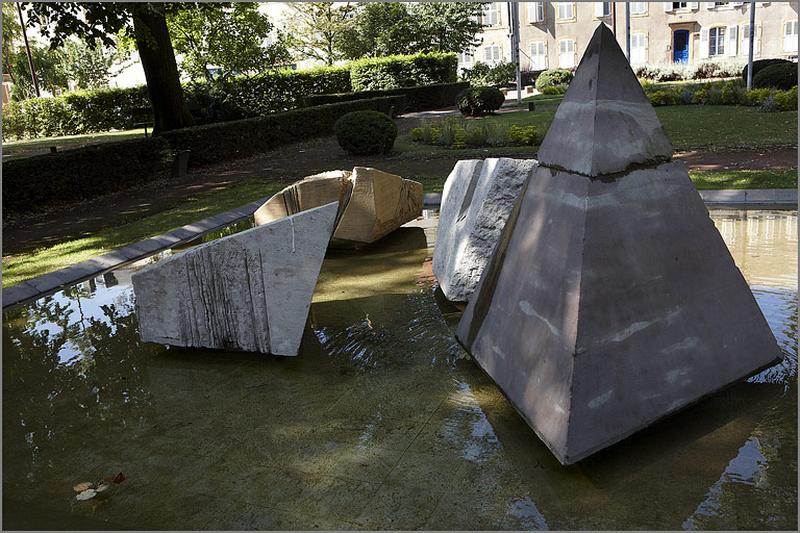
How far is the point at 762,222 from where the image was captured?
713 centimetres

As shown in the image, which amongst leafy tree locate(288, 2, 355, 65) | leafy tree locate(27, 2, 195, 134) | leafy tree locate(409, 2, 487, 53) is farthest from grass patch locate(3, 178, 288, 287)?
leafy tree locate(288, 2, 355, 65)

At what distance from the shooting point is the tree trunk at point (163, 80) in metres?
16.3

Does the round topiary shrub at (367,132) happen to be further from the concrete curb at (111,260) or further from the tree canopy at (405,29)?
the tree canopy at (405,29)

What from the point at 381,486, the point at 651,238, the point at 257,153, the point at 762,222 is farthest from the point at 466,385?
the point at 257,153

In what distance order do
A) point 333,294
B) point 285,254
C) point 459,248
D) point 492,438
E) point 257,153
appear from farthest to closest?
point 257,153, point 333,294, point 459,248, point 285,254, point 492,438

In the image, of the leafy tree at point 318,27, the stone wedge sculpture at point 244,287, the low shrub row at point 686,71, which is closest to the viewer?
the stone wedge sculpture at point 244,287

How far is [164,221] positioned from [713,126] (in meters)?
13.2

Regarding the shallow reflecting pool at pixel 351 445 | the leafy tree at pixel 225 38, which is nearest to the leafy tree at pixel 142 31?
the leafy tree at pixel 225 38

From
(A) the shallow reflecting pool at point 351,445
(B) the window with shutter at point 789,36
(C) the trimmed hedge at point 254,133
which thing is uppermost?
(B) the window with shutter at point 789,36

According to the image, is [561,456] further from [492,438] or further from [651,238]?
[651,238]

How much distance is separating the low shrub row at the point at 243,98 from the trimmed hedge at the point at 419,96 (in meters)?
0.07

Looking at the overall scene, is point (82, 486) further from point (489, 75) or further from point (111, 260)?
point (489, 75)

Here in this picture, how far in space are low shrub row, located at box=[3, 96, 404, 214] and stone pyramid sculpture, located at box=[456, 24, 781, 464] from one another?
1063cm

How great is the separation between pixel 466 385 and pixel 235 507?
5.21 ft
